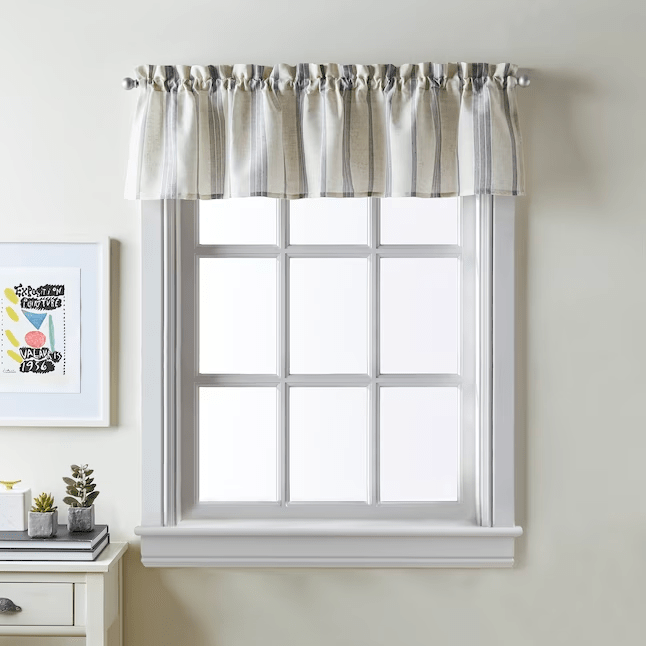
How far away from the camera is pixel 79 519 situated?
1.71 m

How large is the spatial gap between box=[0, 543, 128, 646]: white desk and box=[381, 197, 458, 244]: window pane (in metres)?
1.20

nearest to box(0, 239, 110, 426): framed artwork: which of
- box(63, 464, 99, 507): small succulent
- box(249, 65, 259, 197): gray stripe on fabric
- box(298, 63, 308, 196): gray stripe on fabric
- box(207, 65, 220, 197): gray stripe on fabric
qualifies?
box(63, 464, 99, 507): small succulent

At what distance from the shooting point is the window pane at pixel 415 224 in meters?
1.90

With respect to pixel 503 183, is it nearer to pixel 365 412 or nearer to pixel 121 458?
pixel 365 412

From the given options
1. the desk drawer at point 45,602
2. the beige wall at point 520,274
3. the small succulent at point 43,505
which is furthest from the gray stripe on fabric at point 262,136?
the desk drawer at point 45,602

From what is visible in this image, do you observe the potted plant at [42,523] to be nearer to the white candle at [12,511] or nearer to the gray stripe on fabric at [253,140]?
the white candle at [12,511]

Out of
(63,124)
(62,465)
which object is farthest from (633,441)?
(63,124)

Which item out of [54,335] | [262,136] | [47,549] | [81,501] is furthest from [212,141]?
[47,549]

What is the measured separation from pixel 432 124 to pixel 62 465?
1405mm

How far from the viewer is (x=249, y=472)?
192 centimetres

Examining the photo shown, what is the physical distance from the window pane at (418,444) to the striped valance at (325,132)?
0.61 metres

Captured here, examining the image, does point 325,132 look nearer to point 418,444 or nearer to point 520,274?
point 520,274

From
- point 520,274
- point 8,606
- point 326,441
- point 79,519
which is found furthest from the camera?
point 326,441

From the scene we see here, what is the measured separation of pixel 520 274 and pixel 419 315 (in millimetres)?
310
